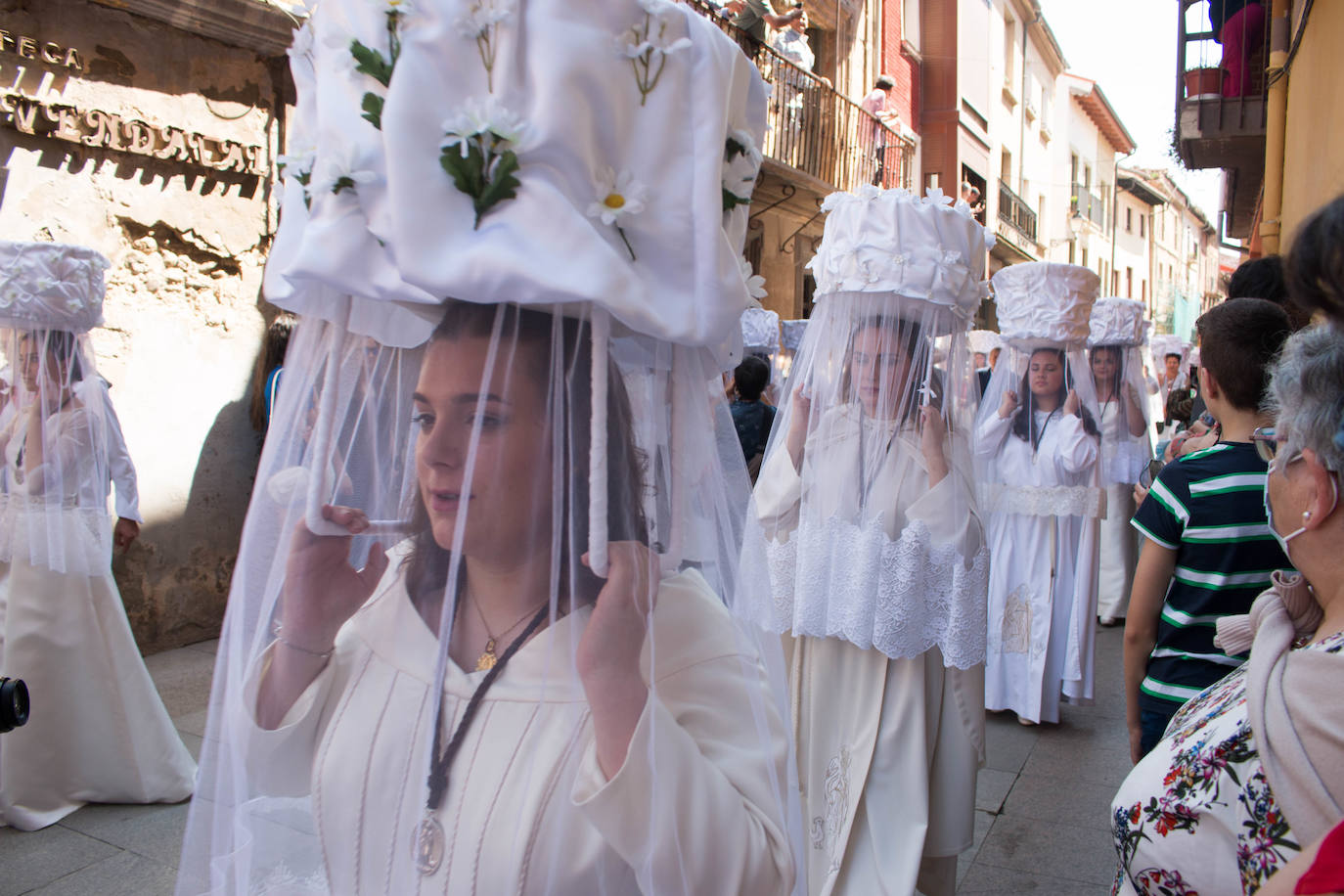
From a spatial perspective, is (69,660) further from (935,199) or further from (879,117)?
(879,117)

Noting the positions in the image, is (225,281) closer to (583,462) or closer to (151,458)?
(151,458)

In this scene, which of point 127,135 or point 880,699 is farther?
point 127,135

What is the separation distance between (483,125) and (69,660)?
12.5ft

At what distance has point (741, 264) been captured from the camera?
1.34 meters

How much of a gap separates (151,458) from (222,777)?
5115mm

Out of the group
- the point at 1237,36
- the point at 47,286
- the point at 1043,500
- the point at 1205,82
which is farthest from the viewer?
the point at 1205,82

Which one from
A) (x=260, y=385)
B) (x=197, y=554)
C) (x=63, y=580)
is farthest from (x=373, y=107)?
(x=197, y=554)

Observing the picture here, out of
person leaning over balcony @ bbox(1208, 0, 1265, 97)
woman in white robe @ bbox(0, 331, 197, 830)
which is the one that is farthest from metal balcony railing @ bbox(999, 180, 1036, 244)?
woman in white robe @ bbox(0, 331, 197, 830)

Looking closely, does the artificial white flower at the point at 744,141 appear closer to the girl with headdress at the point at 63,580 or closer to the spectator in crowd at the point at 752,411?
the girl with headdress at the point at 63,580

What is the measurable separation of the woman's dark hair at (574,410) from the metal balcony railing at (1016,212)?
72.7 feet

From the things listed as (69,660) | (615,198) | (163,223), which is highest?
(163,223)

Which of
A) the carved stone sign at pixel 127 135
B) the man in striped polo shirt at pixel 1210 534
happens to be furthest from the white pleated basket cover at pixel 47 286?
the man in striped polo shirt at pixel 1210 534

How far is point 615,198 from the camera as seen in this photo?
122cm

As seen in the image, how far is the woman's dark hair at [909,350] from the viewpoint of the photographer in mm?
3369
